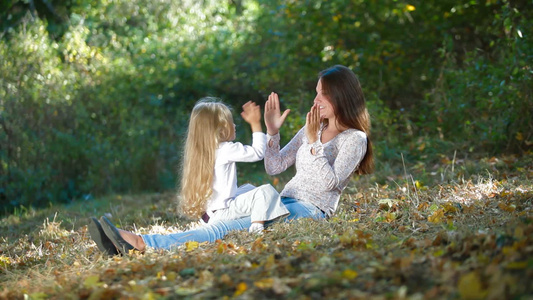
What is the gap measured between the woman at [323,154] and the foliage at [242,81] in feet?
8.71

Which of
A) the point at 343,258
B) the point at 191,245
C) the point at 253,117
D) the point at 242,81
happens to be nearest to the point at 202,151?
the point at 253,117

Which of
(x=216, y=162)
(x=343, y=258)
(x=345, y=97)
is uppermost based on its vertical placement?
(x=345, y=97)

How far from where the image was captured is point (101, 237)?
3373 millimetres

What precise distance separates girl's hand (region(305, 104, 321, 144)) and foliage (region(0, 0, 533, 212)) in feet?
9.48

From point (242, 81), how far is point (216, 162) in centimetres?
583

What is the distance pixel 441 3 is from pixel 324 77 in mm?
5447

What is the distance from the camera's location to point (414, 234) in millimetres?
3256

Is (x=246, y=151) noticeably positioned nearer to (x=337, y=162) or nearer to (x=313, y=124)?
(x=313, y=124)

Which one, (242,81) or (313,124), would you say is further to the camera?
(242,81)

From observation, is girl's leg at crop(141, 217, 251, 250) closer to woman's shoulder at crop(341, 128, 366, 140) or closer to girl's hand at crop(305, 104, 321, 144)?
girl's hand at crop(305, 104, 321, 144)

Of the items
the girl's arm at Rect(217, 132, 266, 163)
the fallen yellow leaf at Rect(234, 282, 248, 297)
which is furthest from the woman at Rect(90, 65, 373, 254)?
the fallen yellow leaf at Rect(234, 282, 248, 297)

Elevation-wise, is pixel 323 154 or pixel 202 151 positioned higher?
pixel 202 151

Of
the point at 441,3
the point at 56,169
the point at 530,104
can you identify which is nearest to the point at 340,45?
the point at 441,3

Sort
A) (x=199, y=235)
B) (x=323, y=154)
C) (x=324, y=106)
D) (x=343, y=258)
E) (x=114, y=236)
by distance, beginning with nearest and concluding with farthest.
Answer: (x=343, y=258) → (x=114, y=236) → (x=199, y=235) → (x=323, y=154) → (x=324, y=106)
